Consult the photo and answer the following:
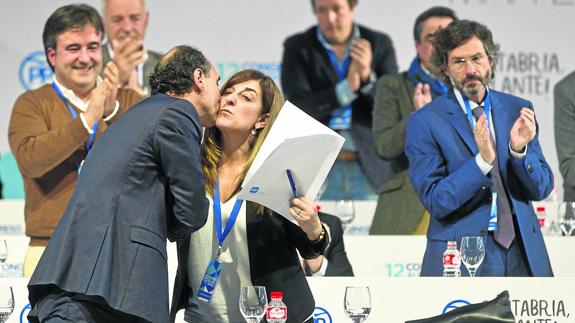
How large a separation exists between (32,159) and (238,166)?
176 cm

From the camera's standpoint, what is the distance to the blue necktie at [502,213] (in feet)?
15.6

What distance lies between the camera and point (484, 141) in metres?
4.69

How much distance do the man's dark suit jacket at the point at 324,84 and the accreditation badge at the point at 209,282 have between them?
13.8ft

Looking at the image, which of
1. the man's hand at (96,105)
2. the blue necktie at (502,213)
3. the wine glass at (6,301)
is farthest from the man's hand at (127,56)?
the wine glass at (6,301)

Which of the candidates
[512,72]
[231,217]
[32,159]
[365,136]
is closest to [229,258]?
[231,217]

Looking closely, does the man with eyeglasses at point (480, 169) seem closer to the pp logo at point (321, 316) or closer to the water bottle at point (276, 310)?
the pp logo at point (321, 316)

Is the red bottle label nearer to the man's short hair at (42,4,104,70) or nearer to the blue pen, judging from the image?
the blue pen

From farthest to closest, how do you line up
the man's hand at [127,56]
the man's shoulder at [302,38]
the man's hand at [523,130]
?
the man's shoulder at [302,38] → the man's hand at [127,56] → the man's hand at [523,130]

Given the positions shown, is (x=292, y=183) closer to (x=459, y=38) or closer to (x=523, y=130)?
(x=523, y=130)

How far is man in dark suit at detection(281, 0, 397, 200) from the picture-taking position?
25.9 ft

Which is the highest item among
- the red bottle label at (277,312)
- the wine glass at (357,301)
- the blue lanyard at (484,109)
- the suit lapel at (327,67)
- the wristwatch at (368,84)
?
the blue lanyard at (484,109)

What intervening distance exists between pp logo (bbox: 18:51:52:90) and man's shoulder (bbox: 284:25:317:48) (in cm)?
163

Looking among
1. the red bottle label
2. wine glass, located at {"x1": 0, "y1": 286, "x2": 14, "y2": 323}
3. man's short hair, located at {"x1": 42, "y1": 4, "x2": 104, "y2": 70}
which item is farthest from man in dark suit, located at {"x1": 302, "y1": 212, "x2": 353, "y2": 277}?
wine glass, located at {"x1": 0, "y1": 286, "x2": 14, "y2": 323}

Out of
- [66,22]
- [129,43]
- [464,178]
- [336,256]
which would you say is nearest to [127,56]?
[129,43]
